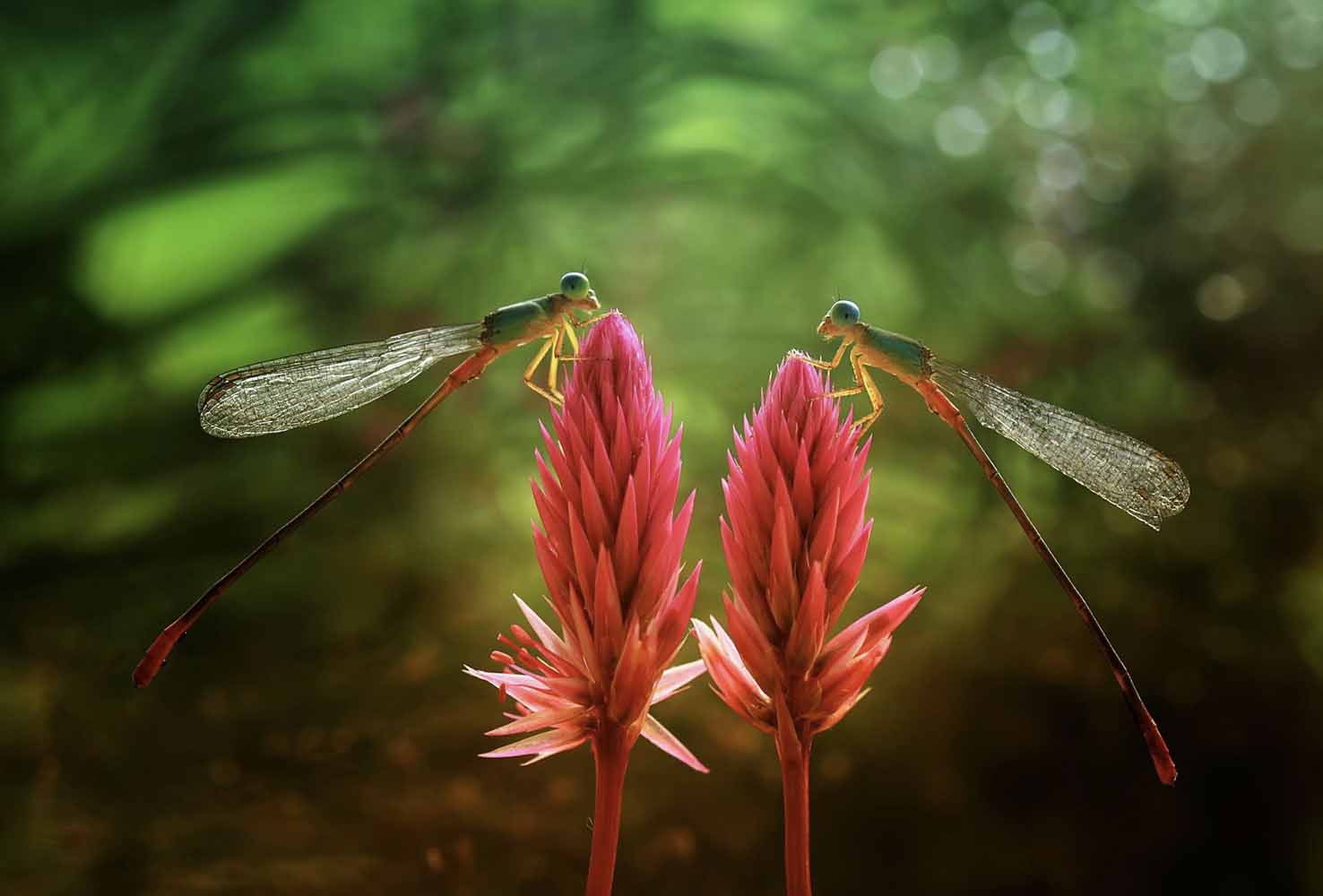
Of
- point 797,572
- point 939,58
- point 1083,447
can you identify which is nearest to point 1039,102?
point 939,58

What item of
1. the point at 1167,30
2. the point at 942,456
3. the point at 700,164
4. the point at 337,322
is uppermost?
the point at 1167,30

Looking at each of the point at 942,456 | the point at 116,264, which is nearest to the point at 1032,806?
the point at 942,456

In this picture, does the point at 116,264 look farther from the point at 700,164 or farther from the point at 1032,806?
the point at 1032,806

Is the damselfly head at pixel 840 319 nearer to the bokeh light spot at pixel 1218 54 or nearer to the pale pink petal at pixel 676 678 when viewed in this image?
the pale pink petal at pixel 676 678

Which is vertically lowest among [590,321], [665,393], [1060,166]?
[590,321]

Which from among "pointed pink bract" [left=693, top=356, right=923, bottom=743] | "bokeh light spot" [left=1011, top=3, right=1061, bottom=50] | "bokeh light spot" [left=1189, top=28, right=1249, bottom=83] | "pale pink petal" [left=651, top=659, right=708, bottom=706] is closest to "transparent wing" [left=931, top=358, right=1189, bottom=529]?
"pointed pink bract" [left=693, top=356, right=923, bottom=743]

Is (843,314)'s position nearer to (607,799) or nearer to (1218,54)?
(607,799)

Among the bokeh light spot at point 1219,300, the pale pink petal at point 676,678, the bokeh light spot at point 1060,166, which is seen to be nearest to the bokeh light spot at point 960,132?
the bokeh light spot at point 1060,166
